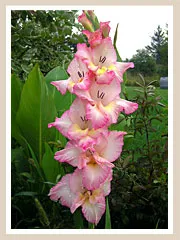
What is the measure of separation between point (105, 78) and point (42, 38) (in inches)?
47.9

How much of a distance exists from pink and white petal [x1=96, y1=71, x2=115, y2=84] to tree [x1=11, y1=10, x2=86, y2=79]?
0.98 metres

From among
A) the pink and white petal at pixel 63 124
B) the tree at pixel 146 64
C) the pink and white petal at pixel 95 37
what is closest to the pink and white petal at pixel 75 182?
the pink and white petal at pixel 63 124

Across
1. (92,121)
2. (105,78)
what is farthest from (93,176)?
(105,78)

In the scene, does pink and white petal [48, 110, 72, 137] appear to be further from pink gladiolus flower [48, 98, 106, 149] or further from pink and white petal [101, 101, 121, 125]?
pink and white petal [101, 101, 121, 125]

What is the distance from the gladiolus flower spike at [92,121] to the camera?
96 centimetres

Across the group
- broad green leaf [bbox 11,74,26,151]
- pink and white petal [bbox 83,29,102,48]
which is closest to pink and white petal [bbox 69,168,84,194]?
pink and white petal [bbox 83,29,102,48]

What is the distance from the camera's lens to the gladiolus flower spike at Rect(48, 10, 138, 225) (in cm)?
96

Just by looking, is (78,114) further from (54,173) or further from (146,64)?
(146,64)

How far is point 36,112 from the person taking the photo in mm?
1390

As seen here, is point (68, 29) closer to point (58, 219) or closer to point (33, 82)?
point (33, 82)

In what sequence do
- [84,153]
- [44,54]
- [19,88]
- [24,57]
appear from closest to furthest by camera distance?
[84,153]
[19,88]
[24,57]
[44,54]

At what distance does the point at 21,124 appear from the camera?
4.73 feet

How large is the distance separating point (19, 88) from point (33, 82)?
0.73 feet
